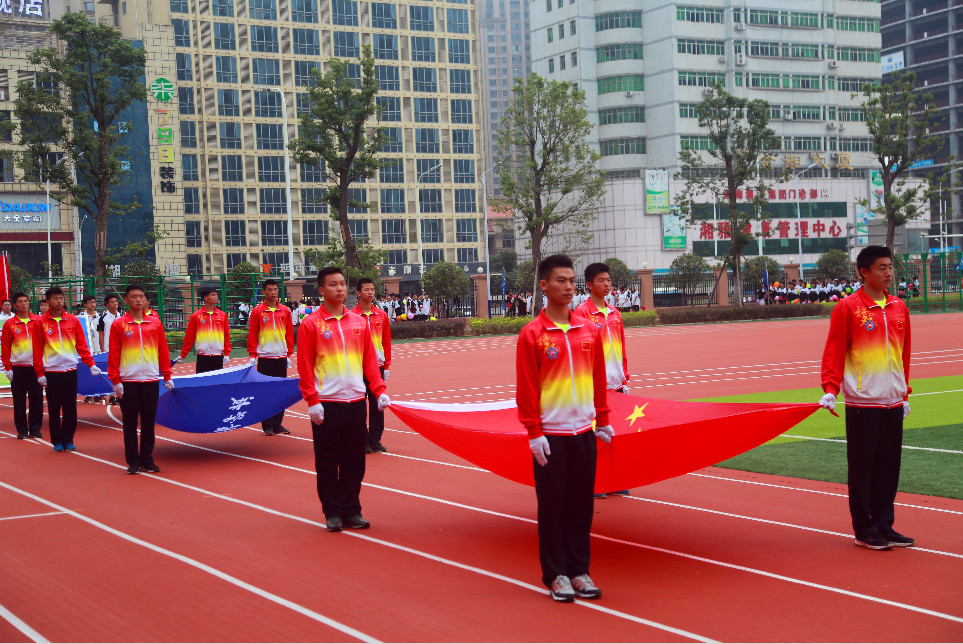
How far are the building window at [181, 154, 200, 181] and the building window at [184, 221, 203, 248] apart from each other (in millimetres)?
3248

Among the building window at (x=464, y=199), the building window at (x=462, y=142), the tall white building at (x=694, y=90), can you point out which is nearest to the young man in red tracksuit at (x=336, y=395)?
the tall white building at (x=694, y=90)

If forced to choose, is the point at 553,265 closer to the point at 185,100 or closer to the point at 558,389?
the point at 558,389

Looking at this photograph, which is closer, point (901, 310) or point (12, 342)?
point (901, 310)

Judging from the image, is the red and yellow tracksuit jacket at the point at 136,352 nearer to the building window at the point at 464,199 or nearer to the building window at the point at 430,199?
the building window at the point at 430,199

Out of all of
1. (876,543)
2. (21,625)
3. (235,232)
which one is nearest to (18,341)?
(21,625)

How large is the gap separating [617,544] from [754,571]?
1.10 metres

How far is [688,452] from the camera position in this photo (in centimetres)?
681

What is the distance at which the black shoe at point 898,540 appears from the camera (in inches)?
260

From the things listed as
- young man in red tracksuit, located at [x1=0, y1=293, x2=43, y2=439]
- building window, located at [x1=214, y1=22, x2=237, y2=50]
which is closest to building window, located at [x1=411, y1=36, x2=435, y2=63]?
building window, located at [x1=214, y1=22, x2=237, y2=50]

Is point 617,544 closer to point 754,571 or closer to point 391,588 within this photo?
point 754,571

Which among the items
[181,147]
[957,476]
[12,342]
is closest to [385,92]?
[181,147]

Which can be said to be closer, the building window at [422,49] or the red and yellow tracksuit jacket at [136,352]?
the red and yellow tracksuit jacket at [136,352]

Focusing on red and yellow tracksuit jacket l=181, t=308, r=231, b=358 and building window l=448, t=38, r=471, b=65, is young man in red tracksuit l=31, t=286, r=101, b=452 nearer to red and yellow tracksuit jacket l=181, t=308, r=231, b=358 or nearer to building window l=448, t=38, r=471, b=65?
red and yellow tracksuit jacket l=181, t=308, r=231, b=358

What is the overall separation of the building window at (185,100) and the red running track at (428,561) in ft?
213
